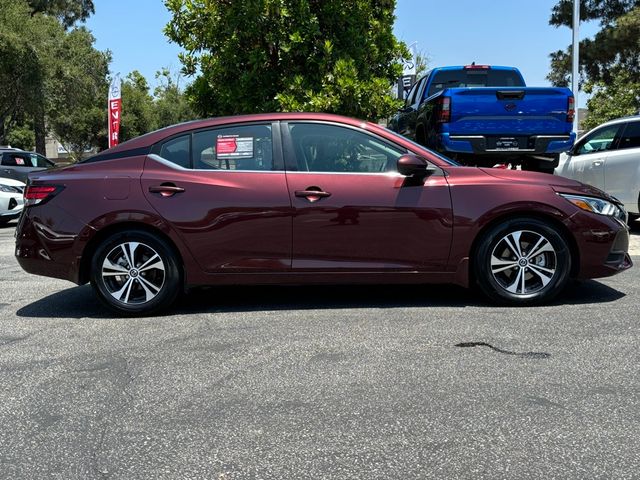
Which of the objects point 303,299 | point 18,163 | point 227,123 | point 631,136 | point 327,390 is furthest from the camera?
point 18,163

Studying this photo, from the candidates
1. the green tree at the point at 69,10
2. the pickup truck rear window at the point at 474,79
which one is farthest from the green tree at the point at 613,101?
the green tree at the point at 69,10

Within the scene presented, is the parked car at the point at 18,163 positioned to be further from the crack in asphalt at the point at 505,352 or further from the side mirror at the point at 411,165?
the crack in asphalt at the point at 505,352

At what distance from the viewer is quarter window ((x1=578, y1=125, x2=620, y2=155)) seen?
9.71m

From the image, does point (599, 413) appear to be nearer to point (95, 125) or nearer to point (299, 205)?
point (299, 205)

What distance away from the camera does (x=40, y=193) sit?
5340mm

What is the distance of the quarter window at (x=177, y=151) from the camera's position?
5.37 m

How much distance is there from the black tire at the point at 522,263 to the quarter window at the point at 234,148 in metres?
1.89

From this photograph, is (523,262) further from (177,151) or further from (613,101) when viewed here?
(613,101)

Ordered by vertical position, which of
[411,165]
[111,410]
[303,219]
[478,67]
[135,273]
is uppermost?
[478,67]

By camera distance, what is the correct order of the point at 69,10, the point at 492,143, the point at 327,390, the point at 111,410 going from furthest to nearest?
the point at 69,10, the point at 492,143, the point at 327,390, the point at 111,410

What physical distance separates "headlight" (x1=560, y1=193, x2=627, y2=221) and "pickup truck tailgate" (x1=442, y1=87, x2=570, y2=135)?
373cm

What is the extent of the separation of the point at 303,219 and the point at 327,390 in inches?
70.3

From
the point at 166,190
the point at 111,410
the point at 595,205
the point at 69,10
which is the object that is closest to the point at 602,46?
the point at 595,205

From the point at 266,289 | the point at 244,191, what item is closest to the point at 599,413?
the point at 244,191
